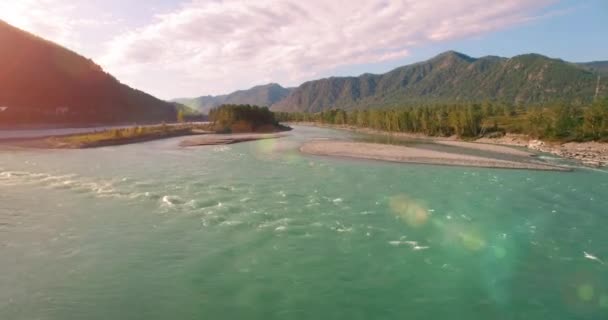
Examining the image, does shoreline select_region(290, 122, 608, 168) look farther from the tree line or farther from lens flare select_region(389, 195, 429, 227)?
lens flare select_region(389, 195, 429, 227)

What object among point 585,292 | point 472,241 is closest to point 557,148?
point 472,241

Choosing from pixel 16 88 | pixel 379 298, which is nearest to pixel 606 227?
pixel 379 298

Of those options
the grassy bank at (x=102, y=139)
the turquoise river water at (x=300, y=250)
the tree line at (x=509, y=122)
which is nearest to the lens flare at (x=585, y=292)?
the turquoise river water at (x=300, y=250)

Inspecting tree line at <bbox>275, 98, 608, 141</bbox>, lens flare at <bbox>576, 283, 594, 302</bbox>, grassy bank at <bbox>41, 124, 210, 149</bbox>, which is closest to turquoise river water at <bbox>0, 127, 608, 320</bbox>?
lens flare at <bbox>576, 283, 594, 302</bbox>

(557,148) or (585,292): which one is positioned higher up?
(585,292)

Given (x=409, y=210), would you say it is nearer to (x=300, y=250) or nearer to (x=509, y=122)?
(x=300, y=250)
